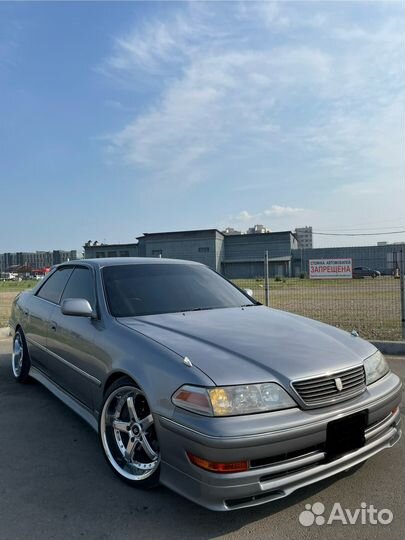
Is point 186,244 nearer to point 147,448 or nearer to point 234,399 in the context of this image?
point 147,448

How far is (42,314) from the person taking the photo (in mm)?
4773

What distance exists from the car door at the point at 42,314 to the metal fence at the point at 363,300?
213 inches

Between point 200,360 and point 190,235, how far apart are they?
227 feet

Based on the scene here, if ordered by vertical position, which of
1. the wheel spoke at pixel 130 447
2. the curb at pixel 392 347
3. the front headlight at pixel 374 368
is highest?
the front headlight at pixel 374 368

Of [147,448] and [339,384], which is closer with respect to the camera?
[339,384]

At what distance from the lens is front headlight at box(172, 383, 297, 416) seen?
2.39 meters

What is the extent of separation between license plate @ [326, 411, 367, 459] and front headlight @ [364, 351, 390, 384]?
0.33m

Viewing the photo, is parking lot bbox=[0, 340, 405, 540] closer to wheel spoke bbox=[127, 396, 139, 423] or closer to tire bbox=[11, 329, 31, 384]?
wheel spoke bbox=[127, 396, 139, 423]

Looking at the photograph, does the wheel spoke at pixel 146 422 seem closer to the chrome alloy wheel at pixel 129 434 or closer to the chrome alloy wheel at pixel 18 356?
the chrome alloy wheel at pixel 129 434

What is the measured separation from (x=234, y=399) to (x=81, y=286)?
235 centimetres

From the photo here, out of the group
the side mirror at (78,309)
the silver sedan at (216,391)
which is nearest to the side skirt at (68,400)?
the silver sedan at (216,391)

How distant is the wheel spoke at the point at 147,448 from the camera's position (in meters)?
2.81

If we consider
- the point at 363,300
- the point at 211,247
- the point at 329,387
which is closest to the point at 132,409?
the point at 329,387

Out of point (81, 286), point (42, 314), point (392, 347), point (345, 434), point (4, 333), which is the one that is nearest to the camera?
point (345, 434)
